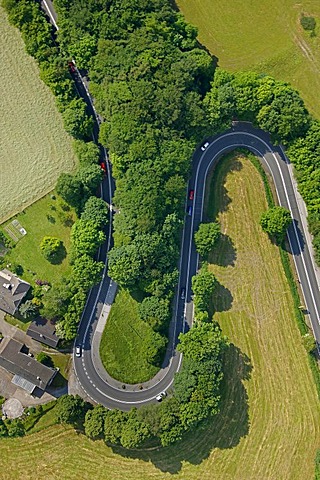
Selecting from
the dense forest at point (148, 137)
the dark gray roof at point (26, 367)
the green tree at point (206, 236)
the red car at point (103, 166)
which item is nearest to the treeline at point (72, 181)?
the dense forest at point (148, 137)

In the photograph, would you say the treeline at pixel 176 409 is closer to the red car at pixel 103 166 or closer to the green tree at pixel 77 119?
the red car at pixel 103 166

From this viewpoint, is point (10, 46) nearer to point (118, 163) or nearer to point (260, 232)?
point (118, 163)

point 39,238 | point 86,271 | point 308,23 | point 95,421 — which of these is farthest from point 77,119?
point 95,421

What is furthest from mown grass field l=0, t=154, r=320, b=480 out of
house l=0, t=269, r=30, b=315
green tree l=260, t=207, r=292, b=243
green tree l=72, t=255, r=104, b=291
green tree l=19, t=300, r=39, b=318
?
green tree l=72, t=255, r=104, b=291

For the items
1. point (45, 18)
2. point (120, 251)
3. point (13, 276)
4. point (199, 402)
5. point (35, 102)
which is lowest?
point (199, 402)

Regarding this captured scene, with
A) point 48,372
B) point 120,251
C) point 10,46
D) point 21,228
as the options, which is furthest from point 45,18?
point 48,372

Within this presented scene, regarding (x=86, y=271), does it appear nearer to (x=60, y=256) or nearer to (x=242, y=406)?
(x=60, y=256)

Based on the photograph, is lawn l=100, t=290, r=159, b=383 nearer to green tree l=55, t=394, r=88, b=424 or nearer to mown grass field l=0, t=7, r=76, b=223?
green tree l=55, t=394, r=88, b=424
